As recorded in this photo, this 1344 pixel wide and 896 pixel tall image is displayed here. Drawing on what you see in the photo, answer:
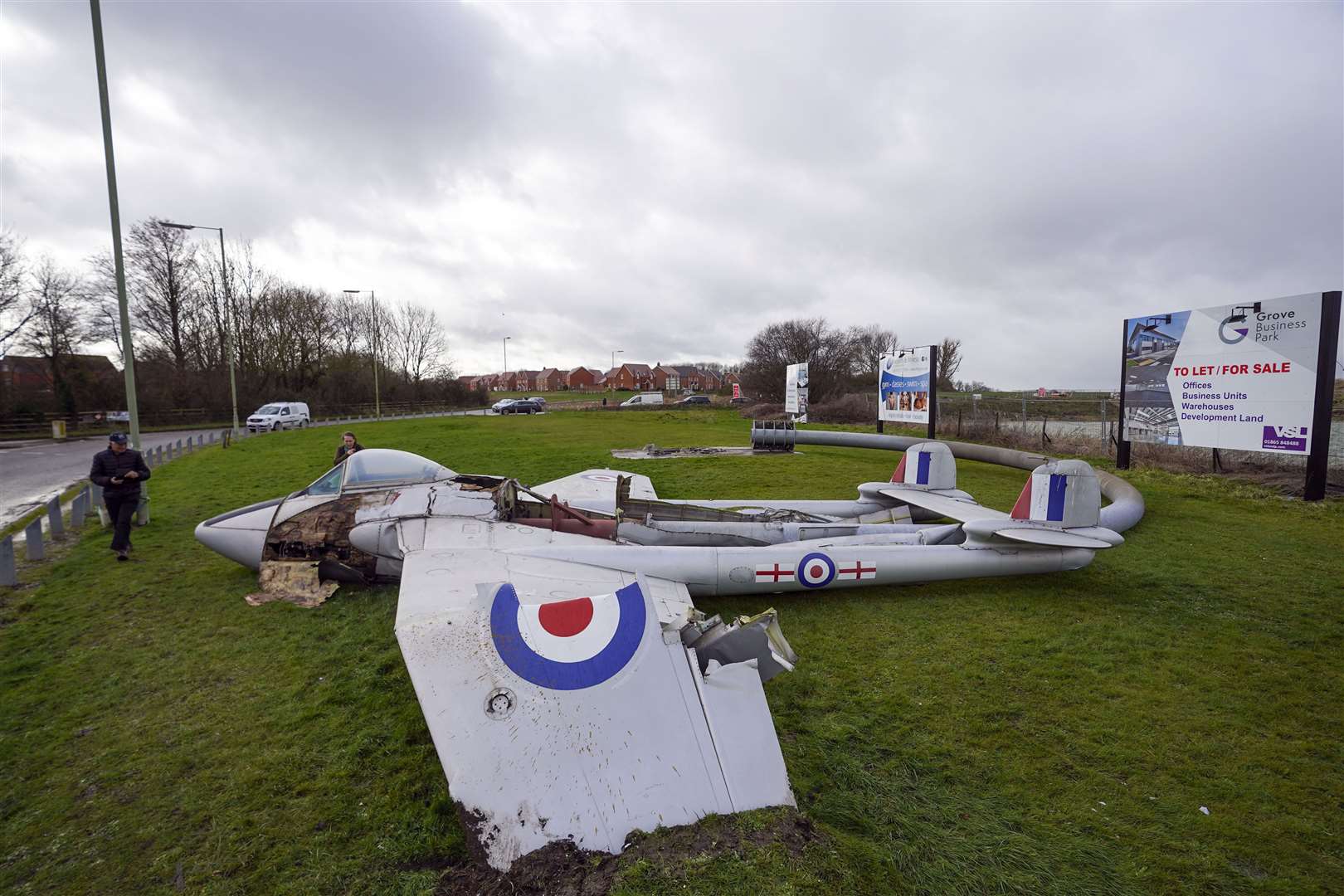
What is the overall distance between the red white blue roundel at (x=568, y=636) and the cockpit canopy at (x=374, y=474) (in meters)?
3.84

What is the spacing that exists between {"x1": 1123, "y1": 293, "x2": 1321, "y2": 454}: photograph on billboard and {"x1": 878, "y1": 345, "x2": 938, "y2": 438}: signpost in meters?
5.75

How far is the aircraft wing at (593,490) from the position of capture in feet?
26.4

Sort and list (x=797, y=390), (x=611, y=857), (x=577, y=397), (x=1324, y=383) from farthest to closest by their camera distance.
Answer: (x=577, y=397) < (x=797, y=390) < (x=1324, y=383) < (x=611, y=857)

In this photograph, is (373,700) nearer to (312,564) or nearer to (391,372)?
(312,564)

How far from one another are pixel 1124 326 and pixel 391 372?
63.5m

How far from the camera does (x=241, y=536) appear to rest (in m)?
6.60

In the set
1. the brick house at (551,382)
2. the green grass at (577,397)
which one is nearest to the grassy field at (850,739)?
the green grass at (577,397)

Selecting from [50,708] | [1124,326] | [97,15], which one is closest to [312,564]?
[50,708]

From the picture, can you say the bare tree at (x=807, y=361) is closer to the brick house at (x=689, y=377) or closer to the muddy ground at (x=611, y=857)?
the muddy ground at (x=611, y=857)

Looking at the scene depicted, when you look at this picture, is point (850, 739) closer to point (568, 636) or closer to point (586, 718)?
point (586, 718)

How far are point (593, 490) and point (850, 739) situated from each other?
19.5ft

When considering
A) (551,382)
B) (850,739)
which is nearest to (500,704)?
(850,739)

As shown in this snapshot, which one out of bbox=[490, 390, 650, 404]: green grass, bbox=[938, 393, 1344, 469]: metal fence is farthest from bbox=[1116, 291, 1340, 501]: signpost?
bbox=[490, 390, 650, 404]: green grass

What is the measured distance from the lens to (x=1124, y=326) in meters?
13.3
